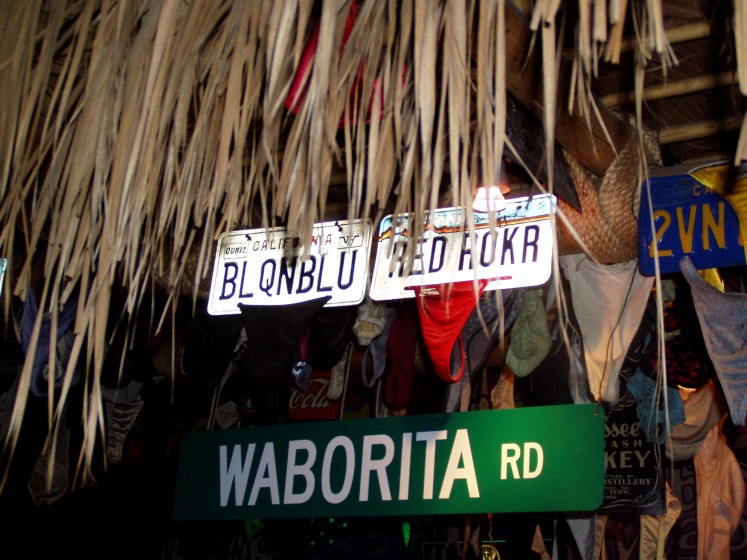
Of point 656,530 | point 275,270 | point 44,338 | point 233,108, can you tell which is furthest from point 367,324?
point 233,108

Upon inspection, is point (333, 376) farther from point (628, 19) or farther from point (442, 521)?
point (628, 19)

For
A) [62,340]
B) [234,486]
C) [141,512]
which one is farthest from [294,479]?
[141,512]

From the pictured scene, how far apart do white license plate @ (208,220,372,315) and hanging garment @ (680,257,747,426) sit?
4.77 feet

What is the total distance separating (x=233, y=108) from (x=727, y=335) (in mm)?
2580

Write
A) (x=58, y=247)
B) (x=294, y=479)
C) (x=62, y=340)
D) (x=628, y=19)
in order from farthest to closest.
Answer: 1. (x=62, y=340)
2. (x=294, y=479)
3. (x=628, y=19)
4. (x=58, y=247)

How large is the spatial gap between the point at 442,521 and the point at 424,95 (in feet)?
15.0

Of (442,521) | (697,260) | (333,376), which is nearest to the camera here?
(697,260)

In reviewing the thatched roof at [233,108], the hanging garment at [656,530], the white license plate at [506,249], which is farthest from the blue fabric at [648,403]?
the thatched roof at [233,108]

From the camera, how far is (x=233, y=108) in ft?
5.74

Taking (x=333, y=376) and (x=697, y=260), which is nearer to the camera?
(x=697, y=260)

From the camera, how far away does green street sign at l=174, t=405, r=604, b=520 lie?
2553 mm

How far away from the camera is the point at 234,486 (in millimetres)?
3094

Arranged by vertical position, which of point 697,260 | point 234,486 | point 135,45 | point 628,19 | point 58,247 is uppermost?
point 628,19

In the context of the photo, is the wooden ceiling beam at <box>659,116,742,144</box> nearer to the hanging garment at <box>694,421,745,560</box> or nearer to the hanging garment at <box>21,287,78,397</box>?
the hanging garment at <box>694,421,745,560</box>
